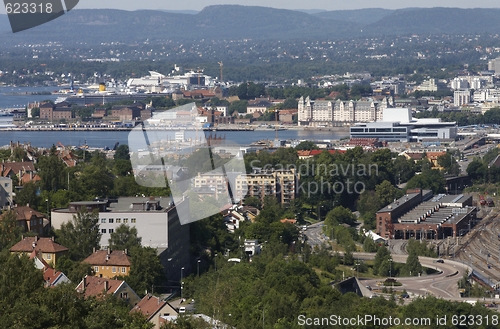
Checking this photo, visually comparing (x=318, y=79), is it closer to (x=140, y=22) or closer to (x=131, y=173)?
(x=131, y=173)

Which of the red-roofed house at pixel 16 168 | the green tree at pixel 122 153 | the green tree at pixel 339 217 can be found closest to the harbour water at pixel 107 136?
the green tree at pixel 122 153

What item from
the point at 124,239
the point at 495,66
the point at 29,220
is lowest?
the point at 495,66

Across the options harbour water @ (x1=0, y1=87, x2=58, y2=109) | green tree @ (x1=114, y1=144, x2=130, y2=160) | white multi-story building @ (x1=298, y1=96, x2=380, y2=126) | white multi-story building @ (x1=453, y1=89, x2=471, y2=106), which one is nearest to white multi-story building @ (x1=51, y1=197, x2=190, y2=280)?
green tree @ (x1=114, y1=144, x2=130, y2=160)

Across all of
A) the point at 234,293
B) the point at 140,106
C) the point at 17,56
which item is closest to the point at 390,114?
the point at 140,106

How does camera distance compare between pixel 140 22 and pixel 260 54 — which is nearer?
pixel 260 54

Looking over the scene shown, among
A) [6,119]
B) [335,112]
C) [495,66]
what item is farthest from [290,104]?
[495,66]

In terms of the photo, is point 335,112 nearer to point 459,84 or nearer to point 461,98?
point 461,98
